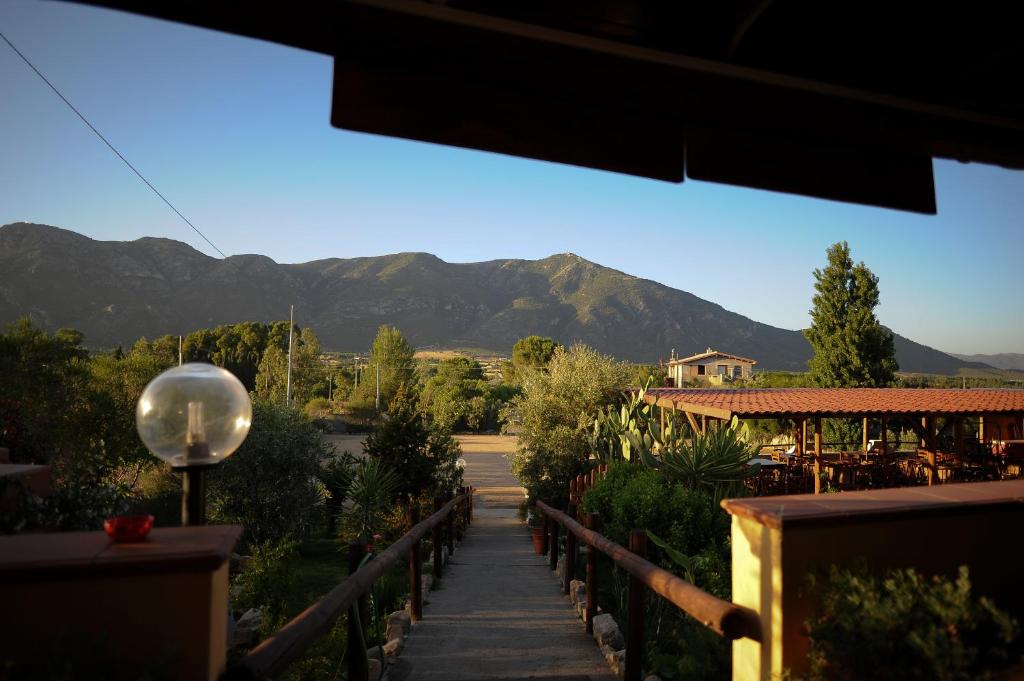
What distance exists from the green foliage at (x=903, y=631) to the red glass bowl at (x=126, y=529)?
2.04 m

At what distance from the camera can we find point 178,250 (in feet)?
331

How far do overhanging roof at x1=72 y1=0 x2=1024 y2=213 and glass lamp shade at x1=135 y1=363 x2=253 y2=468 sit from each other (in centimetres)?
94

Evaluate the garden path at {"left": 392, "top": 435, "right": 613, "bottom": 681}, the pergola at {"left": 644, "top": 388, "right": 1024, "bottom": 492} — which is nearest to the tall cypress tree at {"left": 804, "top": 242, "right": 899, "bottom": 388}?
the pergola at {"left": 644, "top": 388, "right": 1024, "bottom": 492}

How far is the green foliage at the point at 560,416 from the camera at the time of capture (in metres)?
12.5

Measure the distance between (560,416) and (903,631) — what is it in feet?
40.3

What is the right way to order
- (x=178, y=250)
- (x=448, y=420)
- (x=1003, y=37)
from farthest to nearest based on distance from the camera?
(x=178, y=250), (x=448, y=420), (x=1003, y=37)

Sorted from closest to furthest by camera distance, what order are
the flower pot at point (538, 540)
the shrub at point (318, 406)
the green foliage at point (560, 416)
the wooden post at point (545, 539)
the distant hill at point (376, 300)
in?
the wooden post at point (545, 539), the flower pot at point (538, 540), the green foliage at point (560, 416), the shrub at point (318, 406), the distant hill at point (376, 300)

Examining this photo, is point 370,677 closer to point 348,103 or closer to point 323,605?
point 323,605

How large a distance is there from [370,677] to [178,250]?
112131 millimetres

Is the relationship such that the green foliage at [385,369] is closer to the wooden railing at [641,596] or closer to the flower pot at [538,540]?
the flower pot at [538,540]

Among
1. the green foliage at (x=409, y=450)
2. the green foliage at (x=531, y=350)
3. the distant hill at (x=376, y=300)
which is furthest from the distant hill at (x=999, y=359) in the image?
the green foliage at (x=409, y=450)

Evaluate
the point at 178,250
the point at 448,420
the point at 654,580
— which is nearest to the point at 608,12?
the point at 654,580

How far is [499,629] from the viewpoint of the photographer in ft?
15.4

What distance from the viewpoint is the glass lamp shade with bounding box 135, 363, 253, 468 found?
1.93 metres
